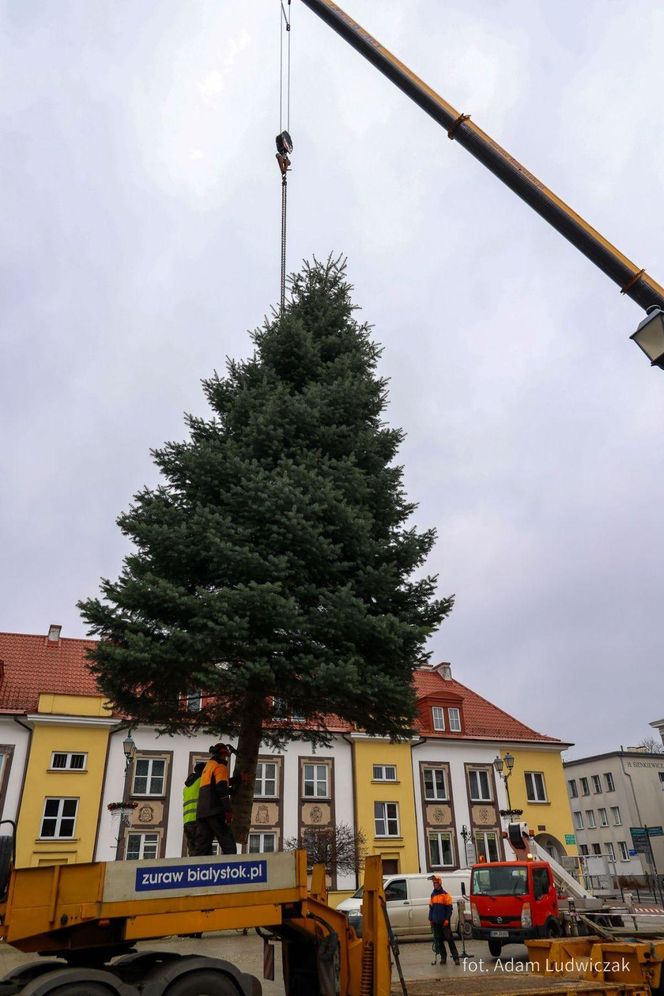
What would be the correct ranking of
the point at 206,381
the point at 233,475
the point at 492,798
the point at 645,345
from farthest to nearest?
the point at 492,798 < the point at 206,381 < the point at 233,475 < the point at 645,345

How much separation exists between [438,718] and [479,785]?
3649 mm

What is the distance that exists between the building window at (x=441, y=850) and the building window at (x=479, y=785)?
7.66ft

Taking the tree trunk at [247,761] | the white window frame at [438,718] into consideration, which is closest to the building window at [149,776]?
the white window frame at [438,718]

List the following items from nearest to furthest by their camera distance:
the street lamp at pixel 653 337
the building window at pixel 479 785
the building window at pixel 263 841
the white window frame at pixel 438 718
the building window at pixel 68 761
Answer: the street lamp at pixel 653 337 → the building window at pixel 68 761 → the building window at pixel 263 841 → the building window at pixel 479 785 → the white window frame at pixel 438 718

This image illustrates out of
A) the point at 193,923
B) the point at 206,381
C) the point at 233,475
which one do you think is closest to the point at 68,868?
the point at 193,923

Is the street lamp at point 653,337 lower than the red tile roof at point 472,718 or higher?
lower

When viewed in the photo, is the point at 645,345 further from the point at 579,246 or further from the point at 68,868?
the point at 68,868

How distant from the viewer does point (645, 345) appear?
26.5 ft

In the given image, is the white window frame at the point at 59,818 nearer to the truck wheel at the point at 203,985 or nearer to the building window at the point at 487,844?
the building window at the point at 487,844

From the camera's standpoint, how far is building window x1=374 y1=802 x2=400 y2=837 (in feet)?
111

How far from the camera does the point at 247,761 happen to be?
1217cm

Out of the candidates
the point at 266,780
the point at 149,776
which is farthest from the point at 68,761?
the point at 266,780

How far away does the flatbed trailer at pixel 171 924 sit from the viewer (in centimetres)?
798

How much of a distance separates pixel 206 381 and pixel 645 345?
30.9ft
